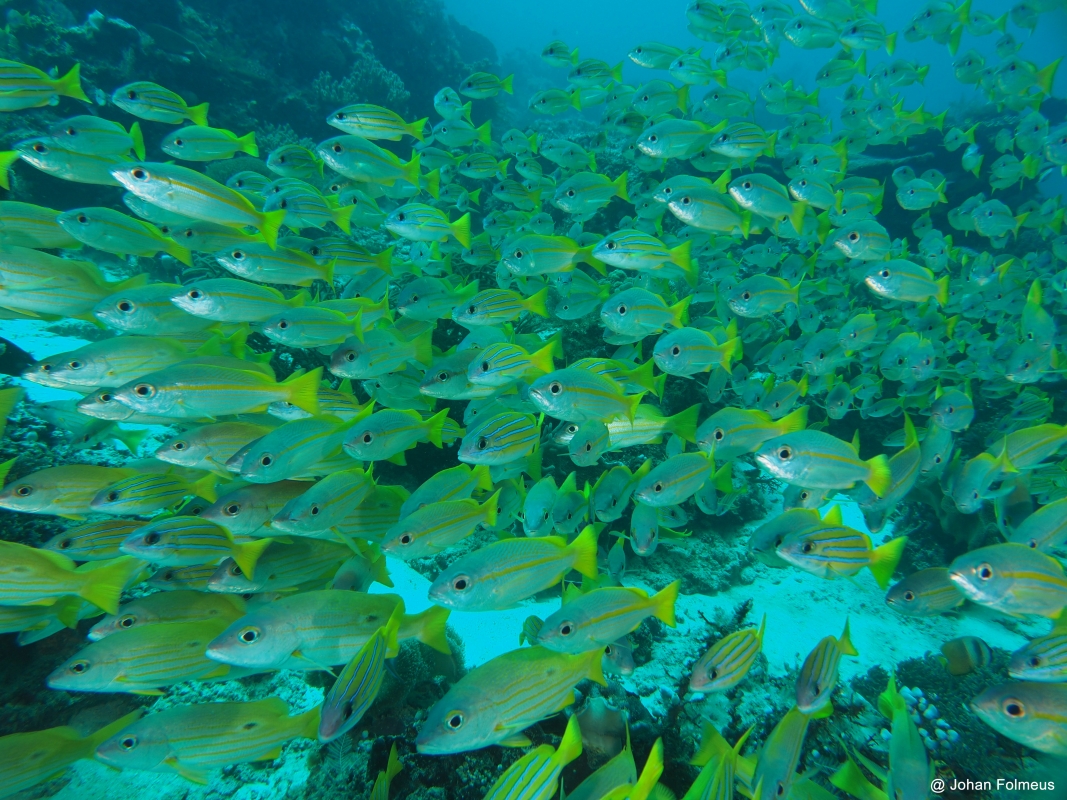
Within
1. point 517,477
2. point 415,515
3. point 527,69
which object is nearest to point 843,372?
point 517,477

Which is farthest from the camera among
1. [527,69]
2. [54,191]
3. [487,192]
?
[527,69]

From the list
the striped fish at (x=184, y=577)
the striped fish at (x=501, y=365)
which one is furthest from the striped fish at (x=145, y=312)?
the striped fish at (x=501, y=365)

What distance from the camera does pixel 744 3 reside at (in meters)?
8.11

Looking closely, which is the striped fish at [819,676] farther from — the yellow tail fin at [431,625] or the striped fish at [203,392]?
the striped fish at [203,392]

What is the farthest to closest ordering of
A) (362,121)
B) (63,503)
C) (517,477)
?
(362,121), (517,477), (63,503)

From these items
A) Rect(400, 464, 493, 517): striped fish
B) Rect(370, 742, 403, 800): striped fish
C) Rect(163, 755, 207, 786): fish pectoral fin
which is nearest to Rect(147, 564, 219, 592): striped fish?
Rect(163, 755, 207, 786): fish pectoral fin

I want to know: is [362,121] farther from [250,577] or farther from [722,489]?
[722,489]

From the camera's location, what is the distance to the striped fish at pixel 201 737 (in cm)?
207

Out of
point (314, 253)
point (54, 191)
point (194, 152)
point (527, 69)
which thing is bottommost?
point (314, 253)

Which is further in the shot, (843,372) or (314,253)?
(843,372)

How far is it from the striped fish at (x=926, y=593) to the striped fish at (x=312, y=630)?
2.82m

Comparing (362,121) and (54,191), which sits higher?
(54,191)

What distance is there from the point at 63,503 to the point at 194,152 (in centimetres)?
408

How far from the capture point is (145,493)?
8.73ft
